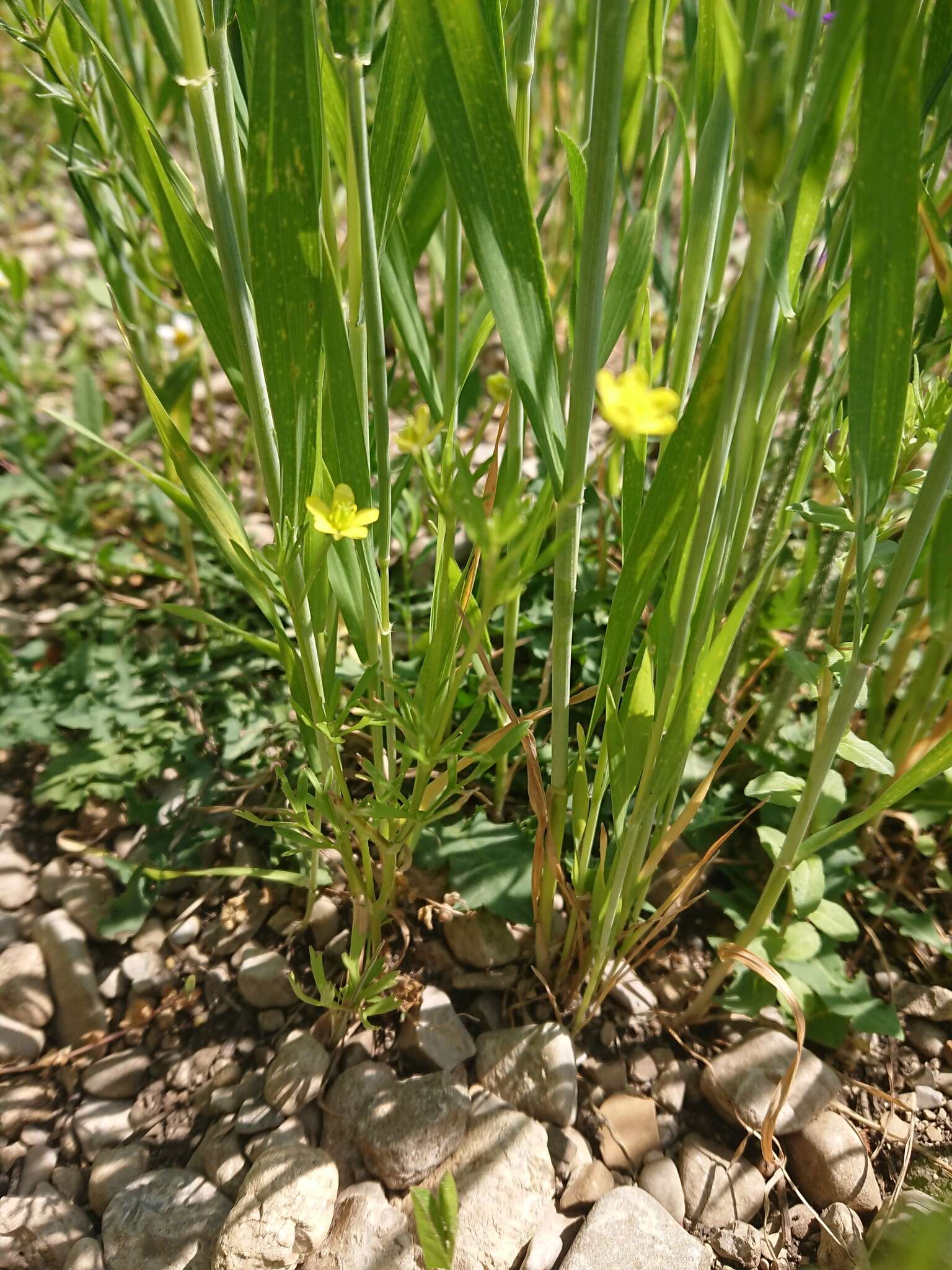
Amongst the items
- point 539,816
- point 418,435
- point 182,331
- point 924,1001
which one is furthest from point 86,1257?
point 182,331

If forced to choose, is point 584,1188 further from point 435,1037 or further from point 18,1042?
point 18,1042

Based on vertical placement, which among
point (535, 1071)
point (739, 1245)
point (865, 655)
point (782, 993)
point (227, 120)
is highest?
point (227, 120)

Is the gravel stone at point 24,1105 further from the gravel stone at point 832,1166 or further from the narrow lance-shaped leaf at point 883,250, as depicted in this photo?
the narrow lance-shaped leaf at point 883,250

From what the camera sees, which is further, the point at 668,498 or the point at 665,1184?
the point at 665,1184

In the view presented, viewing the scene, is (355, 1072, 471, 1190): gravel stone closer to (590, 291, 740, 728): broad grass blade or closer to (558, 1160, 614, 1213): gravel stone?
(558, 1160, 614, 1213): gravel stone

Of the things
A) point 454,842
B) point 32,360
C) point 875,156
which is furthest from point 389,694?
point 32,360

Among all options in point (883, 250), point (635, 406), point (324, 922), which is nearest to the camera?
→ point (635, 406)
